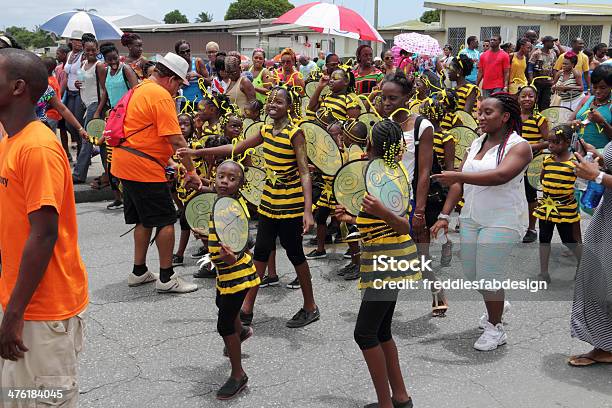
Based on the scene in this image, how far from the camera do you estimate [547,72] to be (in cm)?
1332

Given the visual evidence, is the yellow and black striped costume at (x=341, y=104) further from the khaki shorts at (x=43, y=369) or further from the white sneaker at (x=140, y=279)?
the khaki shorts at (x=43, y=369)

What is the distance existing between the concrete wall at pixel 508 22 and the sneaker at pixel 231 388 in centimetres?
2434

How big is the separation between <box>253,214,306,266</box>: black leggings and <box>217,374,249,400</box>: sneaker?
47.4 inches

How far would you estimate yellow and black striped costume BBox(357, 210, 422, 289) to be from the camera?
3482 millimetres

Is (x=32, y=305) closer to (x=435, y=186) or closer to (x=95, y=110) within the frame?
(x=435, y=186)

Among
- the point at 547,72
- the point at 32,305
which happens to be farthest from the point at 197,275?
the point at 547,72

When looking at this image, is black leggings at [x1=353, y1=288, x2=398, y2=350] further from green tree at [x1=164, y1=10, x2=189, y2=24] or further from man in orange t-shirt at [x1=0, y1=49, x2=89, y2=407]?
green tree at [x1=164, y1=10, x2=189, y2=24]

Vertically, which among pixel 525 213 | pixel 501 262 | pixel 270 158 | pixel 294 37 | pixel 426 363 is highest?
pixel 294 37

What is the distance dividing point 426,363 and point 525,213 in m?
1.24

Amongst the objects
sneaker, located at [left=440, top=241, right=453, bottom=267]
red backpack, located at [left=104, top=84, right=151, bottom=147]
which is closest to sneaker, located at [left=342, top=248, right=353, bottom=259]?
sneaker, located at [left=440, top=241, right=453, bottom=267]

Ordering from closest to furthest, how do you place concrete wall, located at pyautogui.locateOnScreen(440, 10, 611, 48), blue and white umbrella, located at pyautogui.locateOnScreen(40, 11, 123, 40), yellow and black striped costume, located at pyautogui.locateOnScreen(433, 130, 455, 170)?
yellow and black striped costume, located at pyautogui.locateOnScreen(433, 130, 455, 170) → blue and white umbrella, located at pyautogui.locateOnScreen(40, 11, 123, 40) → concrete wall, located at pyautogui.locateOnScreen(440, 10, 611, 48)

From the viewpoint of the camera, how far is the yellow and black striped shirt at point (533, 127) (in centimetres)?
661

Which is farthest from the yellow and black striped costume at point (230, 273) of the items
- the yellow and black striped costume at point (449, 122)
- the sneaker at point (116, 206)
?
the sneaker at point (116, 206)

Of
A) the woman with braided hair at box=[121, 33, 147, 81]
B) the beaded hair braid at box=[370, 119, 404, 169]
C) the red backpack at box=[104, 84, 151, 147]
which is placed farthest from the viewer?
the woman with braided hair at box=[121, 33, 147, 81]
